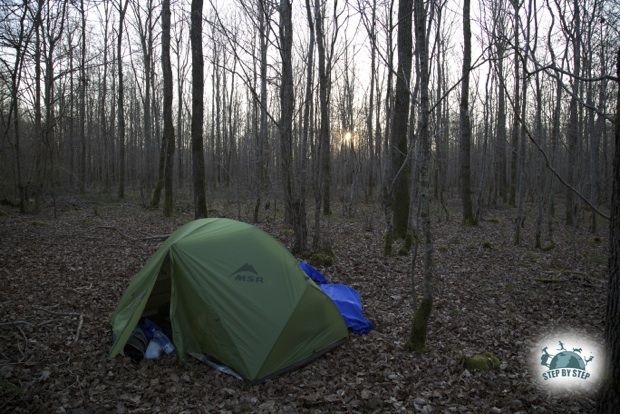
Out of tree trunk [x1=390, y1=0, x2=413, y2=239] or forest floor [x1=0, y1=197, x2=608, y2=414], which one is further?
tree trunk [x1=390, y1=0, x2=413, y2=239]

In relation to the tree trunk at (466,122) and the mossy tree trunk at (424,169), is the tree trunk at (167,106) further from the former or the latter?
the mossy tree trunk at (424,169)

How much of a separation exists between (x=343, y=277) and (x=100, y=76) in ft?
85.5

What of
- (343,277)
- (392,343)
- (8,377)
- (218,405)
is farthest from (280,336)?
(343,277)

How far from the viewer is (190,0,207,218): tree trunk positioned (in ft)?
32.3

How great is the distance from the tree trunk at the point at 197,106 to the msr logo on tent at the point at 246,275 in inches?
226

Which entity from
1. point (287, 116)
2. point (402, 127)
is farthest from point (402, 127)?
point (287, 116)

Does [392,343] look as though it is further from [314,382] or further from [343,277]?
[343,277]

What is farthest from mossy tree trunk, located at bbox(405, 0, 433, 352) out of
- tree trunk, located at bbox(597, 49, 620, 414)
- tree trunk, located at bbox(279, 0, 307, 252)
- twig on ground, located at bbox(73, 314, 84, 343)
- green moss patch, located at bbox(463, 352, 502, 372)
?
twig on ground, located at bbox(73, 314, 84, 343)

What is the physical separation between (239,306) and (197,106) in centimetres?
752

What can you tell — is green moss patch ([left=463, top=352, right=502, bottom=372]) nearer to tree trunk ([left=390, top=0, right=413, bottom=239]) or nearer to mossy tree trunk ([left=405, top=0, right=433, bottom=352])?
mossy tree trunk ([left=405, top=0, right=433, bottom=352])

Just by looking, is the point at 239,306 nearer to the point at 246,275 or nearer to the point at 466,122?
the point at 246,275

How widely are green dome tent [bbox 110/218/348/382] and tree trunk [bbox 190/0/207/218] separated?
517 cm

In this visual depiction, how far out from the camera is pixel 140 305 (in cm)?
437

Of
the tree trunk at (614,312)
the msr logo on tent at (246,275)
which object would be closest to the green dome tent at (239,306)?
the msr logo on tent at (246,275)
